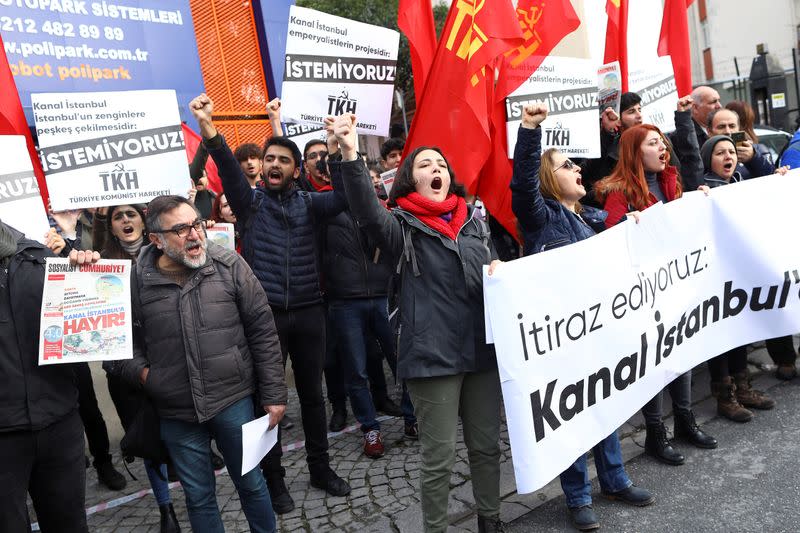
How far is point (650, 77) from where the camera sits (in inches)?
214

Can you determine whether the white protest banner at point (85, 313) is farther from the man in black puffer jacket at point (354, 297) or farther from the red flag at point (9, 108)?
the man in black puffer jacket at point (354, 297)

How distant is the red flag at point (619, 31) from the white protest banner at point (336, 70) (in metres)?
1.95

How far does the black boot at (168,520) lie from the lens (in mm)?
3717

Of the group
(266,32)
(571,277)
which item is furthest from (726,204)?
(266,32)

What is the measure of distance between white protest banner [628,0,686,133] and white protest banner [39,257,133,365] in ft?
14.0

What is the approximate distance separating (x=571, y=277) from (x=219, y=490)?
264cm

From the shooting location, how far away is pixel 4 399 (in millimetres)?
2619

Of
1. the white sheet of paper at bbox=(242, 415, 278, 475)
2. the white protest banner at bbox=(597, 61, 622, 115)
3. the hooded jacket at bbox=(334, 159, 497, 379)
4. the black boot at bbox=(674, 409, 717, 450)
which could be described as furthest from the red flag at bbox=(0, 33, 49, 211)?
the white protest banner at bbox=(597, 61, 622, 115)

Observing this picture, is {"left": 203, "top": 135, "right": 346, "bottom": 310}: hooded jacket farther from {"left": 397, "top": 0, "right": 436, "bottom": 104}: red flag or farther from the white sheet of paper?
{"left": 397, "top": 0, "right": 436, "bottom": 104}: red flag

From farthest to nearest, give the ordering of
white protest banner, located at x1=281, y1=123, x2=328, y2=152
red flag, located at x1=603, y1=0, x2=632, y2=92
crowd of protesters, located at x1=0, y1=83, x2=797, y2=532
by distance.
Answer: white protest banner, located at x1=281, y1=123, x2=328, y2=152 < red flag, located at x1=603, y1=0, x2=632, y2=92 < crowd of protesters, located at x1=0, y1=83, x2=797, y2=532

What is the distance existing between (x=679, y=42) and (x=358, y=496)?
Answer: 4576 millimetres

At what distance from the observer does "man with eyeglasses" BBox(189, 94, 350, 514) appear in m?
3.89

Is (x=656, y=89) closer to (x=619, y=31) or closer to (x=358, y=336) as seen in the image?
(x=619, y=31)

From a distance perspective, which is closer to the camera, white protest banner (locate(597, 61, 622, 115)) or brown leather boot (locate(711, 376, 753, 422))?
brown leather boot (locate(711, 376, 753, 422))
